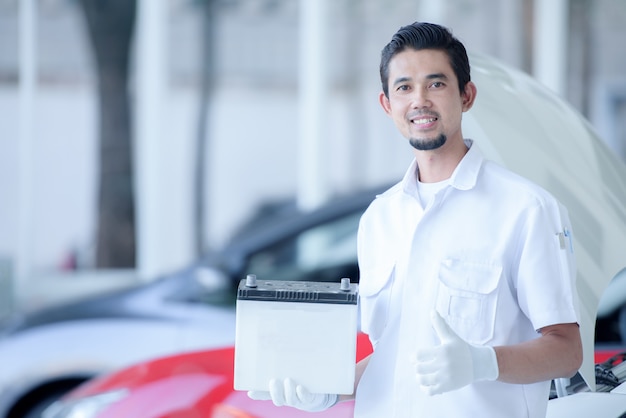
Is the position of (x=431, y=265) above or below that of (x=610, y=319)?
above

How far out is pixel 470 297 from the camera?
1.62 meters

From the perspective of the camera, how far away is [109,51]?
725cm

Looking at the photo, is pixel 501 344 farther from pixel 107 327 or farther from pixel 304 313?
pixel 107 327

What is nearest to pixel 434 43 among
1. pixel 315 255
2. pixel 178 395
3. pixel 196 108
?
pixel 178 395

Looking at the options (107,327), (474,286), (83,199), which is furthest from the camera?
(83,199)

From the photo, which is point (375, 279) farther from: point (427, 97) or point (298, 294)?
point (427, 97)

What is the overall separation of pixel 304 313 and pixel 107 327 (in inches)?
109

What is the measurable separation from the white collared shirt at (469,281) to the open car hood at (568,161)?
0.54ft

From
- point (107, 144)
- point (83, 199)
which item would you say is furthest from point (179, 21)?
point (83, 199)

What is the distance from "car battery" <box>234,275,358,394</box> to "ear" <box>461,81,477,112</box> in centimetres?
42

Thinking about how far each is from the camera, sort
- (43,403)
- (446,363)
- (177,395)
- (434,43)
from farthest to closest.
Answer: (43,403) < (177,395) < (434,43) < (446,363)

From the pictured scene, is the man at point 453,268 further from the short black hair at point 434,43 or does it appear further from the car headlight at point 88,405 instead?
the car headlight at point 88,405

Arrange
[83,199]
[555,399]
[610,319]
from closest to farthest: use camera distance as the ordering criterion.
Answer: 1. [555,399]
2. [610,319]
3. [83,199]

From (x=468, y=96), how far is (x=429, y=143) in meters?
0.14
